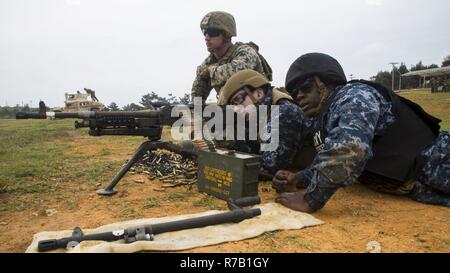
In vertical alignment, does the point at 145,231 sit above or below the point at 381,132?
below

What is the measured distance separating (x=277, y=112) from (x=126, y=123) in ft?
6.14

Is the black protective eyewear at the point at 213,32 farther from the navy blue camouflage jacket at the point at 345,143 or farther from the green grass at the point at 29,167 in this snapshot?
the green grass at the point at 29,167

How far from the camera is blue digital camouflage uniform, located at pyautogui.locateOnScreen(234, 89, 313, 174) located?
4750 millimetres

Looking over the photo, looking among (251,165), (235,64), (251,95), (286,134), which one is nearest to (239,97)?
(251,95)

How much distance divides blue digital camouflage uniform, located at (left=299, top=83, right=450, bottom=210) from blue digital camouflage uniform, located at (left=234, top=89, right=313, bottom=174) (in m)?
0.92

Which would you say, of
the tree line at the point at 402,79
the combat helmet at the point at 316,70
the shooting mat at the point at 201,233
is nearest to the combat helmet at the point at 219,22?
the combat helmet at the point at 316,70

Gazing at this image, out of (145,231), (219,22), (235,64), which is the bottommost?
(145,231)

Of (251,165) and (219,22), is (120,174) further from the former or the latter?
(219,22)

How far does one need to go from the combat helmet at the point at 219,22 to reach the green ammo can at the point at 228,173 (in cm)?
254

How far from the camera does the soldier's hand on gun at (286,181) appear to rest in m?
4.32

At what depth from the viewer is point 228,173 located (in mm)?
4109

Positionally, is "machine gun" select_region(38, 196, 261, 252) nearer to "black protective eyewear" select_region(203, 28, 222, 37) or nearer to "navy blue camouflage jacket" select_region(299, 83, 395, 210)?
"navy blue camouflage jacket" select_region(299, 83, 395, 210)

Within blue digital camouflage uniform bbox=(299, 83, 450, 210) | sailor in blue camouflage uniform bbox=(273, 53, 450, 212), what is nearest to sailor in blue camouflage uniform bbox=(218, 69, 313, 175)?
sailor in blue camouflage uniform bbox=(273, 53, 450, 212)
